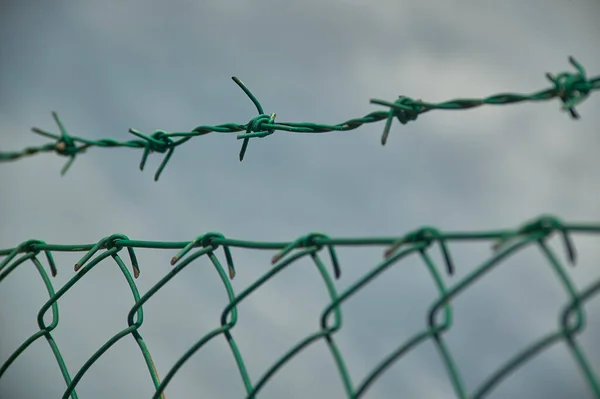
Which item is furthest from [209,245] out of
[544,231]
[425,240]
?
[544,231]

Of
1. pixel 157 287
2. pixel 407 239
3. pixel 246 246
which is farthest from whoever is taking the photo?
pixel 157 287

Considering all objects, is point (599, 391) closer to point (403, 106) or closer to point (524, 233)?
point (524, 233)

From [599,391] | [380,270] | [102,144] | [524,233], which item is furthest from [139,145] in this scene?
[599,391]

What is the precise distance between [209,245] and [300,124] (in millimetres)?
350

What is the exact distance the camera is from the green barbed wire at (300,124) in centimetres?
140

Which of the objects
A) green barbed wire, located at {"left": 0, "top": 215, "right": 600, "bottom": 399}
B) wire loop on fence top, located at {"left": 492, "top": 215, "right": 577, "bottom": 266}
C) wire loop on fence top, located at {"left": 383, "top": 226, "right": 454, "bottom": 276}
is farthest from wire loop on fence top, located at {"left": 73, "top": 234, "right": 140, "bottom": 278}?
wire loop on fence top, located at {"left": 492, "top": 215, "right": 577, "bottom": 266}

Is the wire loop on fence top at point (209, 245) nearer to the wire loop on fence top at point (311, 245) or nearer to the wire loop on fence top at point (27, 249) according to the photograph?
the wire loop on fence top at point (311, 245)

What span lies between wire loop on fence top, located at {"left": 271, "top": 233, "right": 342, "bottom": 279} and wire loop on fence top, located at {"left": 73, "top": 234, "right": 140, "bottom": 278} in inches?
18.0

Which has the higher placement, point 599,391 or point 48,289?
point 48,289

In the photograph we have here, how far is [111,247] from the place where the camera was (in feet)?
5.56

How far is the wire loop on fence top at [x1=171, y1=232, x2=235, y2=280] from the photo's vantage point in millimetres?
1490

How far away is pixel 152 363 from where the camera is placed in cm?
159

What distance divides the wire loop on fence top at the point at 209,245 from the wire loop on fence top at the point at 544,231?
59cm

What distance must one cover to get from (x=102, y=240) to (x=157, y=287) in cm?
23
